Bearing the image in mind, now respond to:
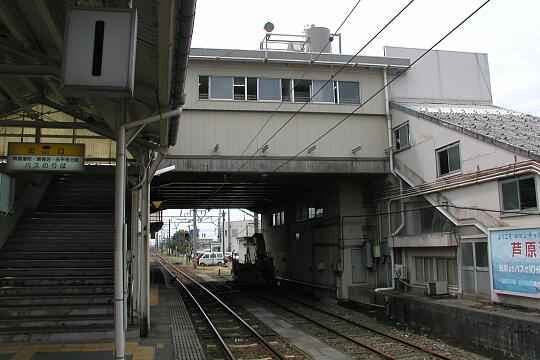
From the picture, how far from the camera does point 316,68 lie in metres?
17.6

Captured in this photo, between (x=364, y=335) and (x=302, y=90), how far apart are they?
367 inches

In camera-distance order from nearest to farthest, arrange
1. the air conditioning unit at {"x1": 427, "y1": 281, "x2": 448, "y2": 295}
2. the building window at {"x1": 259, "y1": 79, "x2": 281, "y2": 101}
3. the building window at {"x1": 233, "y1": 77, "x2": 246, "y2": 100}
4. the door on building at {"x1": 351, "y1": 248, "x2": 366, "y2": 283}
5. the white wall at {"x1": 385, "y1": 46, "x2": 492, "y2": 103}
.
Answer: the air conditioning unit at {"x1": 427, "y1": 281, "x2": 448, "y2": 295} → the building window at {"x1": 233, "y1": 77, "x2": 246, "y2": 100} → the building window at {"x1": 259, "y1": 79, "x2": 281, "y2": 101} → the white wall at {"x1": 385, "y1": 46, "x2": 492, "y2": 103} → the door on building at {"x1": 351, "y1": 248, "x2": 366, "y2": 283}

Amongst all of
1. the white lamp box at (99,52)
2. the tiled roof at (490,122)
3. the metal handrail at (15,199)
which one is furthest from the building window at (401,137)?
the white lamp box at (99,52)

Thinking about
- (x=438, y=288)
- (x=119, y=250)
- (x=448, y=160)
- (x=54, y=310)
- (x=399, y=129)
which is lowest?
(x=438, y=288)

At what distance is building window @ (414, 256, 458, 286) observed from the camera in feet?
45.5

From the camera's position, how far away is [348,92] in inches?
705

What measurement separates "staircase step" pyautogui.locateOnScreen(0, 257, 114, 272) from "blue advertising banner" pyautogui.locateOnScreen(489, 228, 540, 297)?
9.40m

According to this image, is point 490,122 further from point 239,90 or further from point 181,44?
point 181,44

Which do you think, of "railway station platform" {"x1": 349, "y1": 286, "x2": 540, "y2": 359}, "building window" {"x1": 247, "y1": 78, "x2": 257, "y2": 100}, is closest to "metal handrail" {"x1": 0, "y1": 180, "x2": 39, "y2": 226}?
"building window" {"x1": 247, "y1": 78, "x2": 257, "y2": 100}

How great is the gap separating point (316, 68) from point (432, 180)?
611 centimetres

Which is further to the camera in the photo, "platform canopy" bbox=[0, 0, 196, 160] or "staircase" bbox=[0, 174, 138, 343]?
"staircase" bbox=[0, 174, 138, 343]

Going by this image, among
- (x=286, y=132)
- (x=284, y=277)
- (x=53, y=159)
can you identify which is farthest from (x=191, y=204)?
(x=53, y=159)

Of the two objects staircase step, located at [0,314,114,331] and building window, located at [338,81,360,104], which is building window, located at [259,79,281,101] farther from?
staircase step, located at [0,314,114,331]

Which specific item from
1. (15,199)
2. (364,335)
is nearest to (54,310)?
(15,199)
